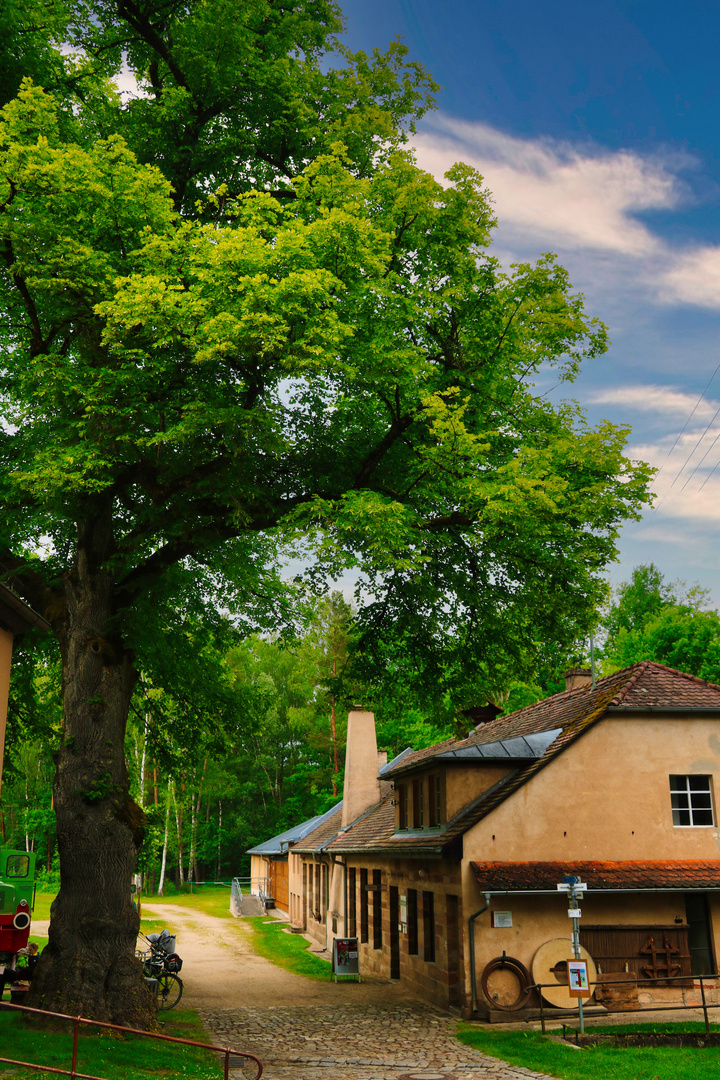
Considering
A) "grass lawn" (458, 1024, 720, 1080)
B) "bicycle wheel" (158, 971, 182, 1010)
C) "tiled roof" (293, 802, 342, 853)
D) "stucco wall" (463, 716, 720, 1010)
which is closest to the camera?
"grass lawn" (458, 1024, 720, 1080)

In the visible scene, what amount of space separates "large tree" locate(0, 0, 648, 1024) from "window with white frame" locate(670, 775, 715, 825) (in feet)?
14.5

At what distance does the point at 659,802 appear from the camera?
19.3m

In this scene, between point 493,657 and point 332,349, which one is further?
point 493,657

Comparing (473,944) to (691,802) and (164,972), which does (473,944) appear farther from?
(164,972)

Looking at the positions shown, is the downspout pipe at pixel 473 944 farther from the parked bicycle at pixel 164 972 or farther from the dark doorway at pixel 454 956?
the parked bicycle at pixel 164 972

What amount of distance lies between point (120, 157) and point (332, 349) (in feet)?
15.2

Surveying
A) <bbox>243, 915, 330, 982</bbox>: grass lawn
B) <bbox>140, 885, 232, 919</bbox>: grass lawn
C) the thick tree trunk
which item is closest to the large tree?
the thick tree trunk

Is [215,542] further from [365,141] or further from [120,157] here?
[365,141]

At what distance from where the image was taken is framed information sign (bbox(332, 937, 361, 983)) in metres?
24.2

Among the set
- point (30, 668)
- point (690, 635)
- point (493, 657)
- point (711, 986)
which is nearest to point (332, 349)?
point (493, 657)

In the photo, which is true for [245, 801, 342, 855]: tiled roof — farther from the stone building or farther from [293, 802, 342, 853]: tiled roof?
the stone building

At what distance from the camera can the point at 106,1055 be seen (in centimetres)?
1243

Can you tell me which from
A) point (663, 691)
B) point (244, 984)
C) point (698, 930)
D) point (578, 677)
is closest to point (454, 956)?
point (698, 930)

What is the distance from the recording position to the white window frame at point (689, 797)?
19.5 m
